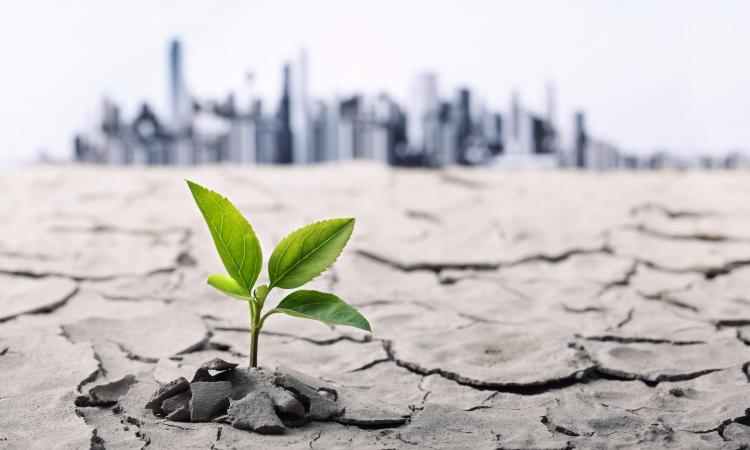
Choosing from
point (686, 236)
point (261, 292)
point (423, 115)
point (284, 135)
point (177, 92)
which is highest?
point (177, 92)

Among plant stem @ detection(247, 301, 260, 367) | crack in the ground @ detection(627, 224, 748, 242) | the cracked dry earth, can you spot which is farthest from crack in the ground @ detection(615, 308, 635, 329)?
plant stem @ detection(247, 301, 260, 367)

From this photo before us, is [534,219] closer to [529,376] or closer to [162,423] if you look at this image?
[529,376]

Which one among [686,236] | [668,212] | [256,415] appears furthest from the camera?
[668,212]

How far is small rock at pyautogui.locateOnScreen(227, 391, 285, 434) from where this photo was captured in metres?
1.01

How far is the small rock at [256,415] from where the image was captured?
1006 millimetres

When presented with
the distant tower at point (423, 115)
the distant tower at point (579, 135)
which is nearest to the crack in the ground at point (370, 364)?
the distant tower at point (423, 115)

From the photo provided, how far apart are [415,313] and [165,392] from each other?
0.82 m

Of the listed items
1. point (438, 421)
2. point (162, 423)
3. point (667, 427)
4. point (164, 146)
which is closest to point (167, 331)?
point (162, 423)

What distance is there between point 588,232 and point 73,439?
2.09m

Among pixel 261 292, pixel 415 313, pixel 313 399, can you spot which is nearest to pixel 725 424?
pixel 313 399

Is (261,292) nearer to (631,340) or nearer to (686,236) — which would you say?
(631,340)

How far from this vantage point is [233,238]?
3.59 ft

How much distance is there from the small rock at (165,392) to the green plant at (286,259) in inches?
Answer: 5.9

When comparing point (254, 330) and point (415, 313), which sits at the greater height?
point (254, 330)
